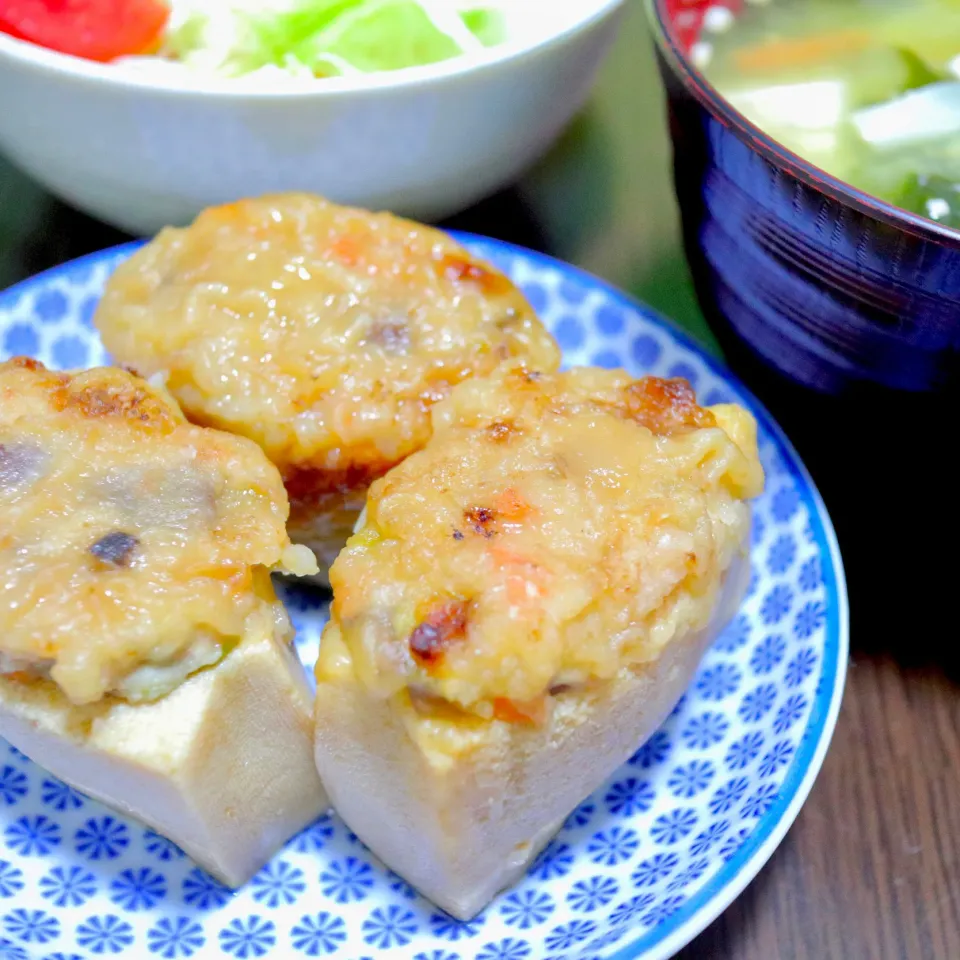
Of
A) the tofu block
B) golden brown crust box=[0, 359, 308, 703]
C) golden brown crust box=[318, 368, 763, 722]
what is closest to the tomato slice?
golden brown crust box=[0, 359, 308, 703]

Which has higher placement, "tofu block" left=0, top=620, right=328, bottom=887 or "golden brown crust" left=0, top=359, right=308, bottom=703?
"golden brown crust" left=0, top=359, right=308, bottom=703

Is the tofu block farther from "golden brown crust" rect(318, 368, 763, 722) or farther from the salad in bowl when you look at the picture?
the salad in bowl

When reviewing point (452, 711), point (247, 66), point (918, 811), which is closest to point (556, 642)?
point (452, 711)

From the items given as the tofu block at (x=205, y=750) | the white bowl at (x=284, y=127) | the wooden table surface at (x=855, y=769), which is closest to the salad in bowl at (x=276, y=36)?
the white bowl at (x=284, y=127)

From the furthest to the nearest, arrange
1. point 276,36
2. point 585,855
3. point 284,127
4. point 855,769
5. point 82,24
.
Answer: point 276,36 → point 82,24 → point 284,127 → point 855,769 → point 585,855

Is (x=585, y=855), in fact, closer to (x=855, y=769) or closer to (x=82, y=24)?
(x=855, y=769)

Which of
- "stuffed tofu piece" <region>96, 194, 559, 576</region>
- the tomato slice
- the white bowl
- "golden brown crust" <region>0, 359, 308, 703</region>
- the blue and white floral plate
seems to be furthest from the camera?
the tomato slice

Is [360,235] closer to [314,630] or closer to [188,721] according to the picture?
[314,630]

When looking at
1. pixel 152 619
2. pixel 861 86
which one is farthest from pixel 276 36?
pixel 152 619
